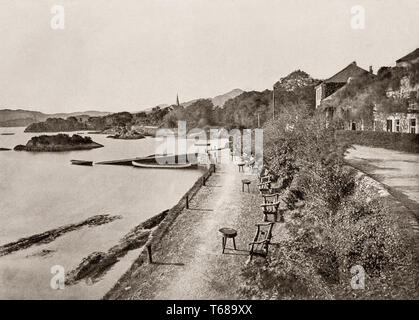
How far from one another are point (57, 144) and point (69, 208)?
51.9 m

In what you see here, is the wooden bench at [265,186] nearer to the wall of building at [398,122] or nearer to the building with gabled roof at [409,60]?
the wall of building at [398,122]

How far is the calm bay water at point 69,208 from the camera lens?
525 inches

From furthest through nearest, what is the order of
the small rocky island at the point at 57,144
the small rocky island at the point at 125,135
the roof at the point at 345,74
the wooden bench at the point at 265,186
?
the small rocky island at the point at 125,135 → the small rocky island at the point at 57,144 → the roof at the point at 345,74 → the wooden bench at the point at 265,186

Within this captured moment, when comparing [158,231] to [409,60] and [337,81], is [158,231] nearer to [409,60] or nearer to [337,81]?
[409,60]

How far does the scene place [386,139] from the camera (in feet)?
75.5

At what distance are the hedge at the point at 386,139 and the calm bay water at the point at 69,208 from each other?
49.1ft

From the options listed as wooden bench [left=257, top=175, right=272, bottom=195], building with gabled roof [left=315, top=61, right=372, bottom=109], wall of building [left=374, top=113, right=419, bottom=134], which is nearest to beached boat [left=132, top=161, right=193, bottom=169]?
building with gabled roof [left=315, top=61, right=372, bottom=109]

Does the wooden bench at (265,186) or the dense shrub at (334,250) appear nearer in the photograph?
the dense shrub at (334,250)

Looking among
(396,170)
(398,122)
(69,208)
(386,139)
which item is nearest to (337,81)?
(398,122)

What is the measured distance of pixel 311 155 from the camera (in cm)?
1337

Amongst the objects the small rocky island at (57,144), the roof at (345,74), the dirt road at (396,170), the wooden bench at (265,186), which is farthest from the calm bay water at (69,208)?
the roof at (345,74)

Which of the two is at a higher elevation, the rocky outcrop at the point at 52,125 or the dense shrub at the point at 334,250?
the rocky outcrop at the point at 52,125

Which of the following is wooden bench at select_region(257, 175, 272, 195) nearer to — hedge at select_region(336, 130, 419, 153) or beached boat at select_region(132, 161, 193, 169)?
hedge at select_region(336, 130, 419, 153)

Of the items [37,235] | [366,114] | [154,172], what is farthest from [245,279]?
[154,172]
